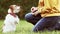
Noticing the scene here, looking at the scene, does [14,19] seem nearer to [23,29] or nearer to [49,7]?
[23,29]

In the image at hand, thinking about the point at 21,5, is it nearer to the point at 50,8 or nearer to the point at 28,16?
the point at 28,16

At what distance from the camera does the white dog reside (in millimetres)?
1321

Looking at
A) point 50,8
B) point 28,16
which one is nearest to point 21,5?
point 28,16

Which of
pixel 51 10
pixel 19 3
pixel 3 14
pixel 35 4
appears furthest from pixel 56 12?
pixel 3 14

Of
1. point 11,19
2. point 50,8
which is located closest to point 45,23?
point 50,8

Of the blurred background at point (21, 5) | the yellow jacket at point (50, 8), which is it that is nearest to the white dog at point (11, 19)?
the blurred background at point (21, 5)

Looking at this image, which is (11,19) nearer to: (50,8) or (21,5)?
(21,5)

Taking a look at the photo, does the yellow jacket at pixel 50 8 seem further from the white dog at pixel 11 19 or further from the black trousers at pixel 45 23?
the white dog at pixel 11 19

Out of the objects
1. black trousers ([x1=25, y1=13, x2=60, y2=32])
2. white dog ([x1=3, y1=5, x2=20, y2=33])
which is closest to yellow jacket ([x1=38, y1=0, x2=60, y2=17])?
black trousers ([x1=25, y1=13, x2=60, y2=32])

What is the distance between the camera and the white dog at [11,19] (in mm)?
1321

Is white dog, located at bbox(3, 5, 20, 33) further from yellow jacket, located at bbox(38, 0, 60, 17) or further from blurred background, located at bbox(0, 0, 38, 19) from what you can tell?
yellow jacket, located at bbox(38, 0, 60, 17)

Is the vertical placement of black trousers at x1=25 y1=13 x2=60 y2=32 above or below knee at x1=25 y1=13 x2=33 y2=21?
below

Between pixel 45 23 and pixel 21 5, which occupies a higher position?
pixel 21 5

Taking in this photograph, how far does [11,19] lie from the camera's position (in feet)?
4.45
